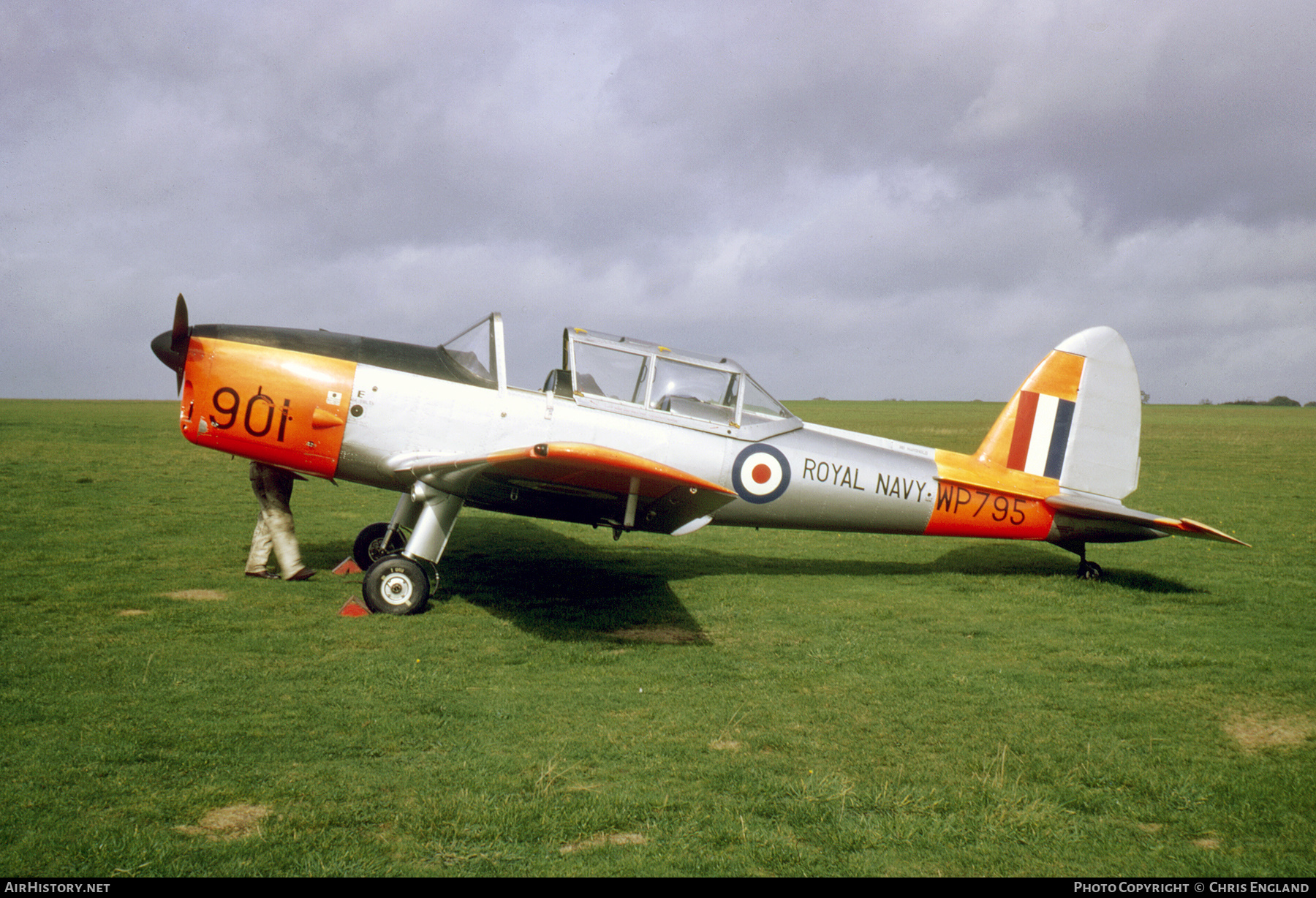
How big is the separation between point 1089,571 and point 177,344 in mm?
8945

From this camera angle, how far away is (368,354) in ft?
22.2

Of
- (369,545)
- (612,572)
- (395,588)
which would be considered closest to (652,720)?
(395,588)

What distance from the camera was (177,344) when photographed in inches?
250

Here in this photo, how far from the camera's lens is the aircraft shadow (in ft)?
20.6

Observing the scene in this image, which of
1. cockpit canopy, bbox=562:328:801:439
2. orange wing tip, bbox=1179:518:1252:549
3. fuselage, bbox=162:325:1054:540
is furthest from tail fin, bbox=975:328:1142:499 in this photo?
cockpit canopy, bbox=562:328:801:439

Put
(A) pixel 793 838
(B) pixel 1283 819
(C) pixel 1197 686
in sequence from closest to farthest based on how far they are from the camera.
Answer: (A) pixel 793 838 → (B) pixel 1283 819 → (C) pixel 1197 686

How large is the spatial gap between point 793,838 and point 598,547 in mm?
6985

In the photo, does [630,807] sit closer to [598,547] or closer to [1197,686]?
[1197,686]

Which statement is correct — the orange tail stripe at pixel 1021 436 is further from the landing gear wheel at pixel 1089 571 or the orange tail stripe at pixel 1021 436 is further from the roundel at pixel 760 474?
the roundel at pixel 760 474

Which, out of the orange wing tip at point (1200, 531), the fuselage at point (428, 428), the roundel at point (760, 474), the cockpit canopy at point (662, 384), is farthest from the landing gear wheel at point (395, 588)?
the orange wing tip at point (1200, 531)

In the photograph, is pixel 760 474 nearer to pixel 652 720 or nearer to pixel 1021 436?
pixel 1021 436

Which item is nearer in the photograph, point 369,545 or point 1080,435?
point 369,545

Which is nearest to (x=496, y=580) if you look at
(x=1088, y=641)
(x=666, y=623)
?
(x=666, y=623)
